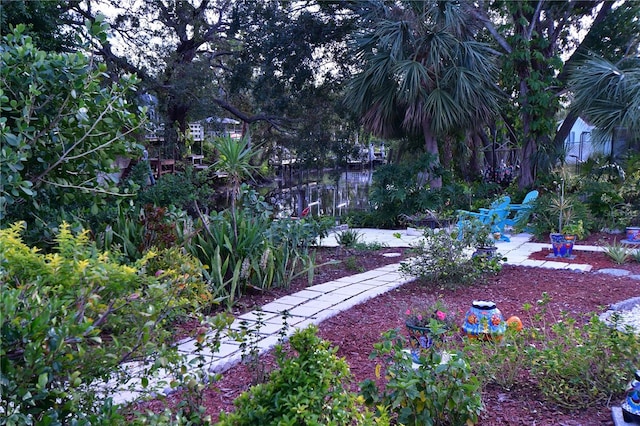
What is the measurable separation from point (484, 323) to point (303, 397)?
2.03m

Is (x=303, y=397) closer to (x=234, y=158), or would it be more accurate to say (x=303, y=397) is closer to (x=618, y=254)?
(x=234, y=158)

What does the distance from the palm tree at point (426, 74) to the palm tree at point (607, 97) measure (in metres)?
1.46

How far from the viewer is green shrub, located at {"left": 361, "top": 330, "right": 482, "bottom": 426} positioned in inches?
82.8

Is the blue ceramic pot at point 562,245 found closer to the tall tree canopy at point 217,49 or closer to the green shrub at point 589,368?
the green shrub at point 589,368

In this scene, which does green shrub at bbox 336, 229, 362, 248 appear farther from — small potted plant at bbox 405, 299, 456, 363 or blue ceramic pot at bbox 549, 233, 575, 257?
small potted plant at bbox 405, 299, 456, 363

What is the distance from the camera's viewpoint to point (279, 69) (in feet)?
43.2

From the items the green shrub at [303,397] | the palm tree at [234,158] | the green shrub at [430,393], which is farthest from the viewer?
the palm tree at [234,158]

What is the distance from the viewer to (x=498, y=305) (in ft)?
14.4

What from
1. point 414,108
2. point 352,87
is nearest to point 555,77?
point 414,108

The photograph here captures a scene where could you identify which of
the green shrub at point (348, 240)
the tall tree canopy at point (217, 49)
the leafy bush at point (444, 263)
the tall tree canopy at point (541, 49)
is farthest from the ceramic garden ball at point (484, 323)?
the tall tree canopy at point (217, 49)

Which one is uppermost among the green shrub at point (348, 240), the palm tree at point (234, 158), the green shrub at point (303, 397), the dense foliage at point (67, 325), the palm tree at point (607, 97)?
the palm tree at point (607, 97)

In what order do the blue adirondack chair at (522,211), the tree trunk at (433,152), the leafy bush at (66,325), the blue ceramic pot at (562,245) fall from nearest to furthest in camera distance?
the leafy bush at (66,325), the blue ceramic pot at (562,245), the blue adirondack chair at (522,211), the tree trunk at (433,152)

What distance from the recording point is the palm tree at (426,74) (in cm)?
938

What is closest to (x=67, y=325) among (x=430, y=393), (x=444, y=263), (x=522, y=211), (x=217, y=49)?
(x=430, y=393)
